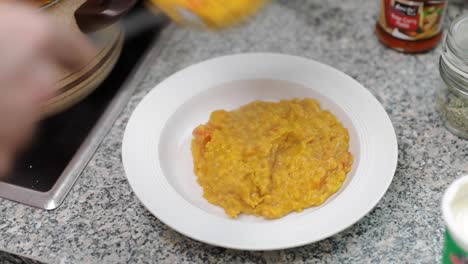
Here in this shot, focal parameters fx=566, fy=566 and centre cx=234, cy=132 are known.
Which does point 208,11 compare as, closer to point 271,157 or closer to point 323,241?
point 271,157

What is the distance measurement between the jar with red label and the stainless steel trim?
1.50 ft

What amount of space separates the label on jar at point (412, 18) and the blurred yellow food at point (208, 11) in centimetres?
30

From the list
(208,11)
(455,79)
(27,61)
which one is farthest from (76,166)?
(455,79)

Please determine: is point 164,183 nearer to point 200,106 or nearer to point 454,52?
point 200,106

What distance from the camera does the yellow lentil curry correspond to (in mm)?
769

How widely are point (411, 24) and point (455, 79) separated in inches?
7.0

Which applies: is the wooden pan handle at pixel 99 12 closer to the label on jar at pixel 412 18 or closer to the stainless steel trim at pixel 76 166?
the stainless steel trim at pixel 76 166

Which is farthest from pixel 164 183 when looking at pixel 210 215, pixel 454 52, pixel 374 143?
pixel 454 52

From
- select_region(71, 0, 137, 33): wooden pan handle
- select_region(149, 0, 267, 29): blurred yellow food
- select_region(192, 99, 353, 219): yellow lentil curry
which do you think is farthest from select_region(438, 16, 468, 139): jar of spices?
select_region(71, 0, 137, 33): wooden pan handle

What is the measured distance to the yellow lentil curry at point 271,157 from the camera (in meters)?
0.77

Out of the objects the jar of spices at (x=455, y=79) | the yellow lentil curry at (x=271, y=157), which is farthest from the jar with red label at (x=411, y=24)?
the yellow lentil curry at (x=271, y=157)

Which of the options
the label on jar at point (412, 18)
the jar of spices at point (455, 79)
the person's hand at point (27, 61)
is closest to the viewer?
the person's hand at point (27, 61)

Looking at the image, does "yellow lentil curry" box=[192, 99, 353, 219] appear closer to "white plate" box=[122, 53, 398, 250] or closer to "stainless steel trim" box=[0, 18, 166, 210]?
"white plate" box=[122, 53, 398, 250]

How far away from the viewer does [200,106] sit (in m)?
0.95
